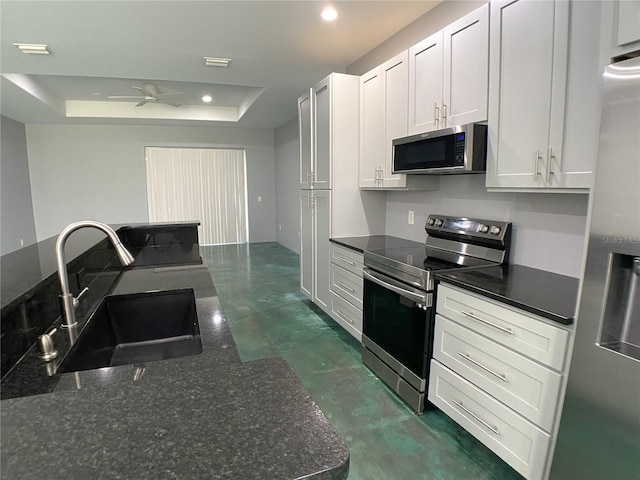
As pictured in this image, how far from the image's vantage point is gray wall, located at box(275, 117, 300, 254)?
23.3ft

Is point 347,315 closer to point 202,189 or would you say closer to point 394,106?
point 394,106

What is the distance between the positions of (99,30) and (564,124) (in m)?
3.56

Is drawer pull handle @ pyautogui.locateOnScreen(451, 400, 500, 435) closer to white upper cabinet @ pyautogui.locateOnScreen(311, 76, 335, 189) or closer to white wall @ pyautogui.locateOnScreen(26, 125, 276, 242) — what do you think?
white upper cabinet @ pyautogui.locateOnScreen(311, 76, 335, 189)

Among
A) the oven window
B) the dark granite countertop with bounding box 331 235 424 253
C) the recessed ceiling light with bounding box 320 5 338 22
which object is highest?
the recessed ceiling light with bounding box 320 5 338 22

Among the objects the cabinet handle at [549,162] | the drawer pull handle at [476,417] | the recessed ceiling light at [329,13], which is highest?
the recessed ceiling light at [329,13]

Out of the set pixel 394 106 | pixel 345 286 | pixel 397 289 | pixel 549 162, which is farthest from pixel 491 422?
pixel 394 106

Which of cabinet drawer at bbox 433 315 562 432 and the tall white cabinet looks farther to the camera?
the tall white cabinet

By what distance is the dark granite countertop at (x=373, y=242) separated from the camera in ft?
9.69

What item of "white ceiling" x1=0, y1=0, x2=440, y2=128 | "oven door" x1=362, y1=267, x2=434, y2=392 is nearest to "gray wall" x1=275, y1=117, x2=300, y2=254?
"white ceiling" x1=0, y1=0, x2=440, y2=128

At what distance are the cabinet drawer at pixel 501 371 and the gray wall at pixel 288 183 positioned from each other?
5.29 meters

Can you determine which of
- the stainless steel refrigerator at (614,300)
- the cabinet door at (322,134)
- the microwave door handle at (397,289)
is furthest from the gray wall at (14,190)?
the stainless steel refrigerator at (614,300)

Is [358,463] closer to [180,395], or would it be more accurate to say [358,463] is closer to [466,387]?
[466,387]

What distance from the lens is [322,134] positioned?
3520 millimetres

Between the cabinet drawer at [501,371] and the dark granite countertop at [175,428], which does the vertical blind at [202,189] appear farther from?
the dark granite countertop at [175,428]
